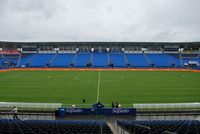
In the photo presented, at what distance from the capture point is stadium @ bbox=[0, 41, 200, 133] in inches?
729

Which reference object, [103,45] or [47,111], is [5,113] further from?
[103,45]

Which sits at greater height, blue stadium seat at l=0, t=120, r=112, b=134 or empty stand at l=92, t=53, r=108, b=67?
empty stand at l=92, t=53, r=108, b=67

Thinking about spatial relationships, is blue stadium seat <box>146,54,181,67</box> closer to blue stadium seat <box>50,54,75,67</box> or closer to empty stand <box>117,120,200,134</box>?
blue stadium seat <box>50,54,75,67</box>

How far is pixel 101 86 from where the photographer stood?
48.9 m

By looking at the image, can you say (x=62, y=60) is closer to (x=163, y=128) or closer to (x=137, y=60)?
(x=137, y=60)

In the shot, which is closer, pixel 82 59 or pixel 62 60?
pixel 62 60

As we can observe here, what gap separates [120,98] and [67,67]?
56.6m

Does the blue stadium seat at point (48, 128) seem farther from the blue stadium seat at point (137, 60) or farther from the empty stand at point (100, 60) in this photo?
the blue stadium seat at point (137, 60)

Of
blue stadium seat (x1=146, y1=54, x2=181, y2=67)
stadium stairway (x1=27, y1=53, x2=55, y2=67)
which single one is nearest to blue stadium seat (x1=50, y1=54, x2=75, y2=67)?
stadium stairway (x1=27, y1=53, x2=55, y2=67)

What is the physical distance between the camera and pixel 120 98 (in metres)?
38.2

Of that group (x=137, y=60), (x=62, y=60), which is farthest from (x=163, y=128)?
(x=62, y=60)

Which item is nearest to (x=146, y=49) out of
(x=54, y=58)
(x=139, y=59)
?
(x=139, y=59)

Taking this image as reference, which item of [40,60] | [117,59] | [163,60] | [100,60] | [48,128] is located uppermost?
[117,59]

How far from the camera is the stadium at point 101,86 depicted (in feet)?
60.7
